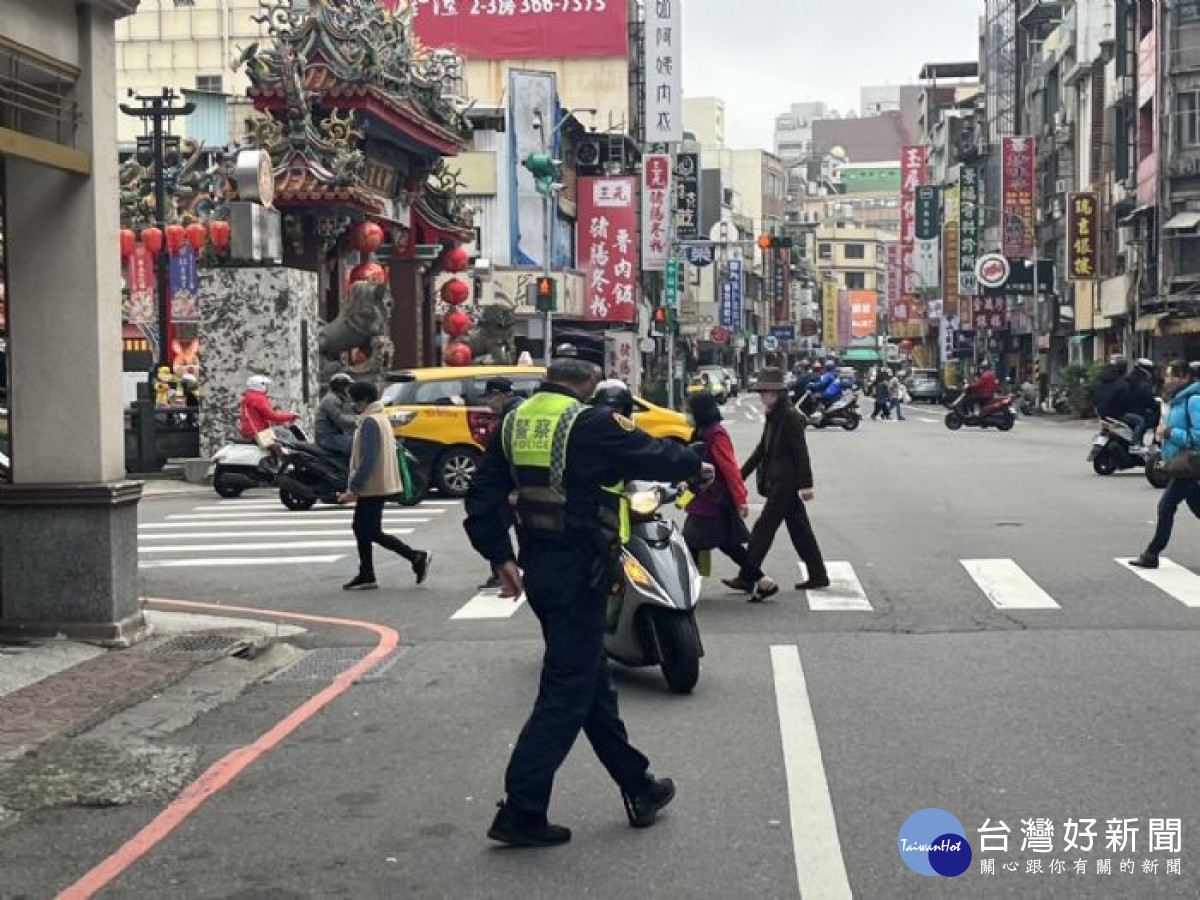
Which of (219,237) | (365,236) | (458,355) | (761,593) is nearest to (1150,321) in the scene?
(458,355)

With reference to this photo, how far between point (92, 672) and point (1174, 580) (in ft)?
27.0

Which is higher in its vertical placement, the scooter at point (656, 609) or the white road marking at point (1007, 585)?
the scooter at point (656, 609)

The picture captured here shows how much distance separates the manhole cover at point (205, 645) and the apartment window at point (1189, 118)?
43181mm

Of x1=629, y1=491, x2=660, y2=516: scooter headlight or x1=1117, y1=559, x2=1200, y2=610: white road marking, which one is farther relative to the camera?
x1=1117, y1=559, x2=1200, y2=610: white road marking

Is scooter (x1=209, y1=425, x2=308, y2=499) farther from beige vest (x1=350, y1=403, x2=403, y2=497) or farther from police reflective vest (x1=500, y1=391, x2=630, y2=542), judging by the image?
police reflective vest (x1=500, y1=391, x2=630, y2=542)

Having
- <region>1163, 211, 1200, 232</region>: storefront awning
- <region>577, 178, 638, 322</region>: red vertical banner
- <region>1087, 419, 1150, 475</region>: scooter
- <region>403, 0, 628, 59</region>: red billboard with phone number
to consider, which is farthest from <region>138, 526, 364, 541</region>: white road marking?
<region>403, 0, 628, 59</region>: red billboard with phone number

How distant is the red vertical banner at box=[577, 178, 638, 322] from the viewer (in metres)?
61.1

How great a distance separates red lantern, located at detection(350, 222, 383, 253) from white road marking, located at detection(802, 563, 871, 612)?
2005 centimetres

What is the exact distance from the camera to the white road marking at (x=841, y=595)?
12.2 m

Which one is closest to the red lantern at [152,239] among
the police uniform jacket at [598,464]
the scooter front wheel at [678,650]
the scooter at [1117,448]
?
the scooter at [1117,448]

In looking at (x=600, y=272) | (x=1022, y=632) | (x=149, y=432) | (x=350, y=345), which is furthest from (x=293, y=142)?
(x=600, y=272)

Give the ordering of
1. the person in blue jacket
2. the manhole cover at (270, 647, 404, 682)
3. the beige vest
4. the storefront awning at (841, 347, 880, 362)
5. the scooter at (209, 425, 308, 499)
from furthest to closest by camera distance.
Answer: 1. the storefront awning at (841, 347, 880, 362)
2. the scooter at (209, 425, 308, 499)
3. the person in blue jacket
4. the beige vest
5. the manhole cover at (270, 647, 404, 682)

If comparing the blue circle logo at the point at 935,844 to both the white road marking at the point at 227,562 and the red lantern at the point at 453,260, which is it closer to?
the white road marking at the point at 227,562

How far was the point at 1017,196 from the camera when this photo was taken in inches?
2694
